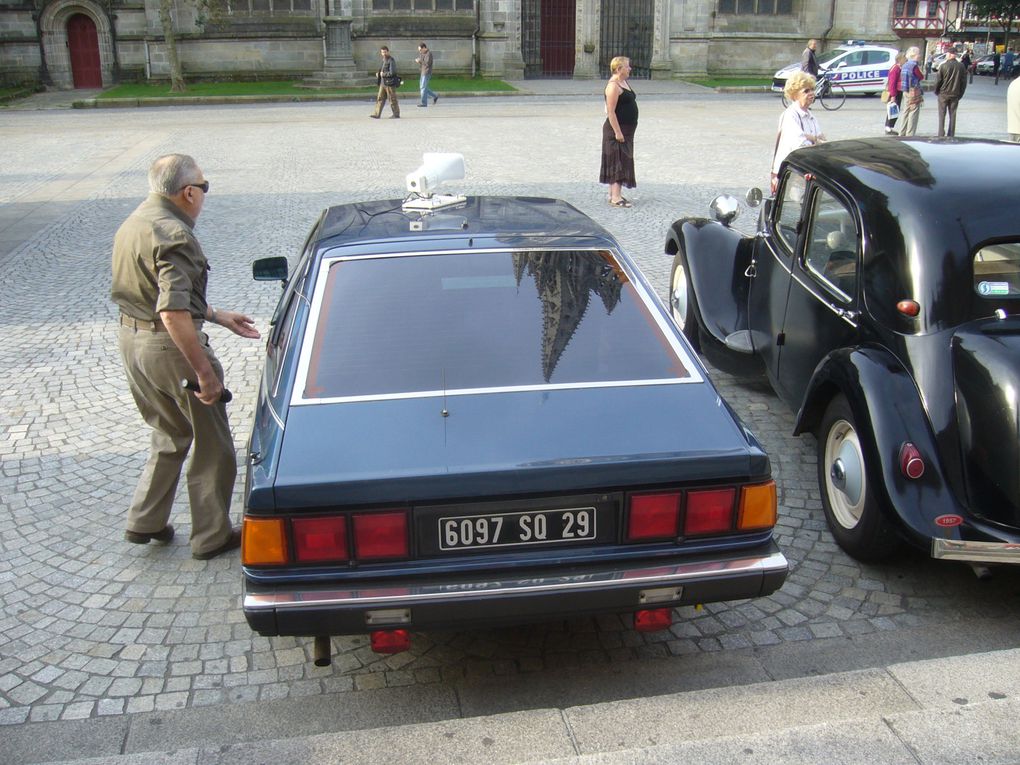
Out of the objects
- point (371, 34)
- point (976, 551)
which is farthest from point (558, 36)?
point (976, 551)

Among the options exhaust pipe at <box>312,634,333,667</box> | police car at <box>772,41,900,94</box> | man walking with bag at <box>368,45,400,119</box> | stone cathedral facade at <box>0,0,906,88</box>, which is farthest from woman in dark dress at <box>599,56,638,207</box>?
stone cathedral facade at <box>0,0,906,88</box>

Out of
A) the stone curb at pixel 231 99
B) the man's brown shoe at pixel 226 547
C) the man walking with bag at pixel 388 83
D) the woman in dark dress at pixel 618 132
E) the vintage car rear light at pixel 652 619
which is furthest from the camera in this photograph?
the stone curb at pixel 231 99

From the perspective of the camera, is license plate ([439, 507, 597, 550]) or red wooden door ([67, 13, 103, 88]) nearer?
license plate ([439, 507, 597, 550])

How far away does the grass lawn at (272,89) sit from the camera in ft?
96.6

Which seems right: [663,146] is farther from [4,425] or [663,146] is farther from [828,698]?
[828,698]

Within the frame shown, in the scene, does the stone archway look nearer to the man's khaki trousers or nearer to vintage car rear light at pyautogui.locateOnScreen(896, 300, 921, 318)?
the man's khaki trousers

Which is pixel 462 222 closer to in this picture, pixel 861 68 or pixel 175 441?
pixel 175 441

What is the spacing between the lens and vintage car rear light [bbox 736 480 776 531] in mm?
3070

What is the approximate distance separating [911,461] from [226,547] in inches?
111

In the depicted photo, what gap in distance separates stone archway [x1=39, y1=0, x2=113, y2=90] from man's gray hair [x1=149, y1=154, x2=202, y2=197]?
34.1 m

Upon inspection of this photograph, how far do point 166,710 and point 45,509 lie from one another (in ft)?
6.20

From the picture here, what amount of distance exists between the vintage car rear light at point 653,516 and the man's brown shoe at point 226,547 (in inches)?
79.3

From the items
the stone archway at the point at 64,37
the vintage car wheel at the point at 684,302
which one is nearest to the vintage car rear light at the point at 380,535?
the vintage car wheel at the point at 684,302

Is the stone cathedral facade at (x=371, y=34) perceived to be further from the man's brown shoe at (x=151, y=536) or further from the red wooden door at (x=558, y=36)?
the man's brown shoe at (x=151, y=536)
